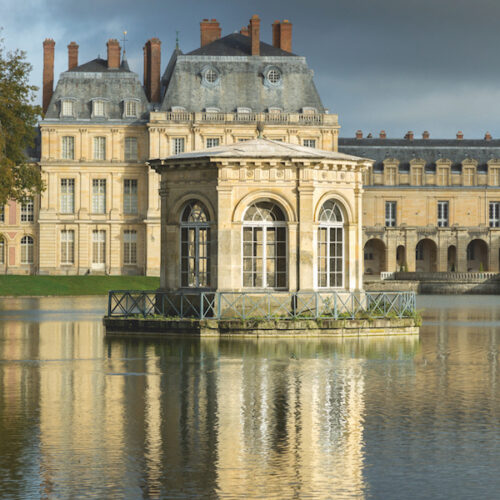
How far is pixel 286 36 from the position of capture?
323 feet

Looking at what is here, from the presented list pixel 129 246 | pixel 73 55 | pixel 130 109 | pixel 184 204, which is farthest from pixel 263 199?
pixel 73 55

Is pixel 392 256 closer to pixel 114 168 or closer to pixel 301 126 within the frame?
pixel 301 126

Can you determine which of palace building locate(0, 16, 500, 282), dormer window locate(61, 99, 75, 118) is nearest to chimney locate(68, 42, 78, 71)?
palace building locate(0, 16, 500, 282)

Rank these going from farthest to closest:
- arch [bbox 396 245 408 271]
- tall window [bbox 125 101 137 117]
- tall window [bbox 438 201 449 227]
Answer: tall window [bbox 438 201 449 227] → arch [bbox 396 245 408 271] → tall window [bbox 125 101 137 117]

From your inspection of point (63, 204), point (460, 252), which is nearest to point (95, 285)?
point (63, 204)

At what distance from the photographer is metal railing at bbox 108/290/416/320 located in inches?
1244

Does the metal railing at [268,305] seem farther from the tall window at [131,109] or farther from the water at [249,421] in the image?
the tall window at [131,109]

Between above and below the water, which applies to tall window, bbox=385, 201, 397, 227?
above

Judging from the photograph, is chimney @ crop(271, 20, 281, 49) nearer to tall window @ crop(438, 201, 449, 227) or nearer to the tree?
tall window @ crop(438, 201, 449, 227)

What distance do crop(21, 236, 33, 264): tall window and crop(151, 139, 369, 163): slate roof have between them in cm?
6431

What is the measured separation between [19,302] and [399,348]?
32.2m

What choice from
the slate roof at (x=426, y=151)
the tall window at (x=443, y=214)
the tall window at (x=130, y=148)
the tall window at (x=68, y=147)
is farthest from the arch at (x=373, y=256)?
the tall window at (x=68, y=147)

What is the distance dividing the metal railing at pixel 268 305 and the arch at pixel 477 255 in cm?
8514

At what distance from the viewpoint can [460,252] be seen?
376ft
